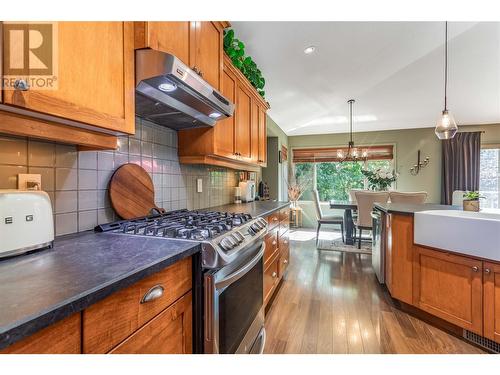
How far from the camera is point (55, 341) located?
0.51 meters

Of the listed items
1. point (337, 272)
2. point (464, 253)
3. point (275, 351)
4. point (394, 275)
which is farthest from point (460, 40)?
point (275, 351)

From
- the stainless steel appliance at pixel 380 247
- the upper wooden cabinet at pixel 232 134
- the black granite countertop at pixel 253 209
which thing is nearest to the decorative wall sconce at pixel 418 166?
the stainless steel appliance at pixel 380 247

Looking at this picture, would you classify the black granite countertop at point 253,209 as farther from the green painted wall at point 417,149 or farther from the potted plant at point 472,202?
the green painted wall at point 417,149

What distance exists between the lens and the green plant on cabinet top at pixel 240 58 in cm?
198

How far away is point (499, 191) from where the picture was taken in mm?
4738

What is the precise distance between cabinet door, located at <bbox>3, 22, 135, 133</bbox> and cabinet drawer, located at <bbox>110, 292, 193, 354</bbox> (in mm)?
732

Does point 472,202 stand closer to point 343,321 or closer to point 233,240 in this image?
point 343,321

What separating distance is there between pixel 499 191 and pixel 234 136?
5745 mm

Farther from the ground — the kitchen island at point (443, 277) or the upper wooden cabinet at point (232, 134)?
the upper wooden cabinet at point (232, 134)

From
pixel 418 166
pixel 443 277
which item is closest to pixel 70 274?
pixel 443 277

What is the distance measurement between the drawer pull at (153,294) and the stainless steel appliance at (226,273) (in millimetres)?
219

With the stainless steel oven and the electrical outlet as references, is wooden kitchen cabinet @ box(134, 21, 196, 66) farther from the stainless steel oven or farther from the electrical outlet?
the stainless steel oven

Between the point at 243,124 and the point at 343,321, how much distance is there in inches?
77.0
